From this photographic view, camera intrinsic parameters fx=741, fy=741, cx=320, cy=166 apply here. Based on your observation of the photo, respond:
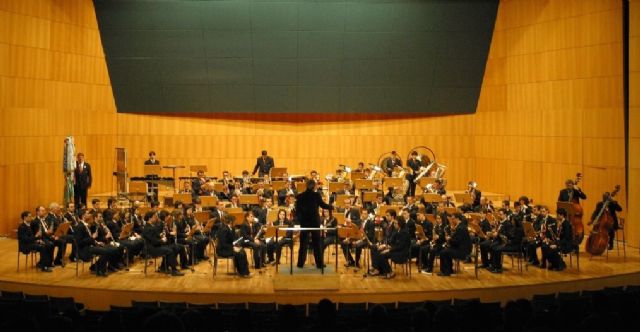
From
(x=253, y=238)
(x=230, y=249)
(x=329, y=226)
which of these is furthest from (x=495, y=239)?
(x=230, y=249)

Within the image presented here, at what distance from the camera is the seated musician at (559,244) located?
13602 millimetres

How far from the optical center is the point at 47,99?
61.4ft

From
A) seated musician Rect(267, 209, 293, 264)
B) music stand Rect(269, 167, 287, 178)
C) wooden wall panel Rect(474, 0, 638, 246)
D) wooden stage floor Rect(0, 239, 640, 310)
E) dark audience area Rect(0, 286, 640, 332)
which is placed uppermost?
wooden wall panel Rect(474, 0, 638, 246)

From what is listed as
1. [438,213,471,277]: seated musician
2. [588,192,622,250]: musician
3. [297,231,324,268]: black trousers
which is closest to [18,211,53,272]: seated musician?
[297,231,324,268]: black trousers

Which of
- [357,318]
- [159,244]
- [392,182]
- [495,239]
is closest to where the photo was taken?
[357,318]

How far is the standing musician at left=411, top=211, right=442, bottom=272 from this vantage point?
45.5ft

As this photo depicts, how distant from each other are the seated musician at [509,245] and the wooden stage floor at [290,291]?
25 centimetres

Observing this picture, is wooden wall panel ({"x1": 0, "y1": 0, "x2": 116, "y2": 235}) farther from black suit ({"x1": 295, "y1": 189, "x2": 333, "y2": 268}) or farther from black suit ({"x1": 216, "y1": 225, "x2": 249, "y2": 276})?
black suit ({"x1": 295, "y1": 189, "x2": 333, "y2": 268})

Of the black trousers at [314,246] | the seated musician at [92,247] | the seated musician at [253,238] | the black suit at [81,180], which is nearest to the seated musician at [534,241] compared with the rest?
the black trousers at [314,246]

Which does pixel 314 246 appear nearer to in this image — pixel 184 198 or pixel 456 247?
pixel 456 247

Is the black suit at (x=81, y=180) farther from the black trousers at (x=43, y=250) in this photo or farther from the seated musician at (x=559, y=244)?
the seated musician at (x=559, y=244)

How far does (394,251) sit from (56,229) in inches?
247

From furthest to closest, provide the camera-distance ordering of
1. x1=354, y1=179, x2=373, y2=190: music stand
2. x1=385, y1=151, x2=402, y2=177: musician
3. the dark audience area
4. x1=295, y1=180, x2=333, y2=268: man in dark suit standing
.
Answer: x1=385, y1=151, x2=402, y2=177: musician → x1=354, y1=179, x2=373, y2=190: music stand → x1=295, y1=180, x2=333, y2=268: man in dark suit standing → the dark audience area

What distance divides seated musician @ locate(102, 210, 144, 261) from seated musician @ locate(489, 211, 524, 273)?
22.0 feet
